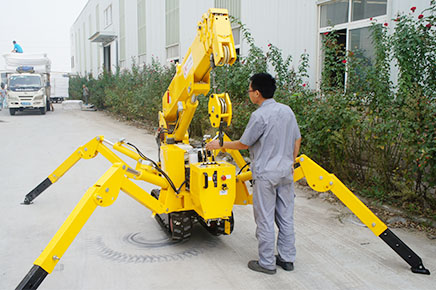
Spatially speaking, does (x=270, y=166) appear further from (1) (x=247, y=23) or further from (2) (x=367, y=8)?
(1) (x=247, y=23)

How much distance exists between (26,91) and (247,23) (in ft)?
52.6

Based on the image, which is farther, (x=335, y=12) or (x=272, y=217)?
(x=335, y=12)

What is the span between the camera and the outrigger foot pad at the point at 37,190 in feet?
20.2

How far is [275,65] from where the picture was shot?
10.0 meters

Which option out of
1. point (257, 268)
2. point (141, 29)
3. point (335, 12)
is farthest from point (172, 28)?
point (257, 268)

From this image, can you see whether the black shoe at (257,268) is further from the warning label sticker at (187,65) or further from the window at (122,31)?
the window at (122,31)

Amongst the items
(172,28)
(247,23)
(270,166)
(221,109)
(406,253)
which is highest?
(172,28)

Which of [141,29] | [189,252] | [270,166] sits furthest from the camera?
[141,29]

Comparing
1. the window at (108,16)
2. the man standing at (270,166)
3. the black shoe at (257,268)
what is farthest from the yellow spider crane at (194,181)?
the window at (108,16)

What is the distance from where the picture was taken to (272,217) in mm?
4016

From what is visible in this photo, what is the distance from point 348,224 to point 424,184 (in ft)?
4.11

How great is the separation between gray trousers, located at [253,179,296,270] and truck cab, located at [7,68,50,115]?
22.2 m

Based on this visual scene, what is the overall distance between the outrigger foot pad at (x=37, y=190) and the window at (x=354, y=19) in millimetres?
5700

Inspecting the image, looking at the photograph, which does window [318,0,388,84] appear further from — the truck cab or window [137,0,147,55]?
the truck cab
